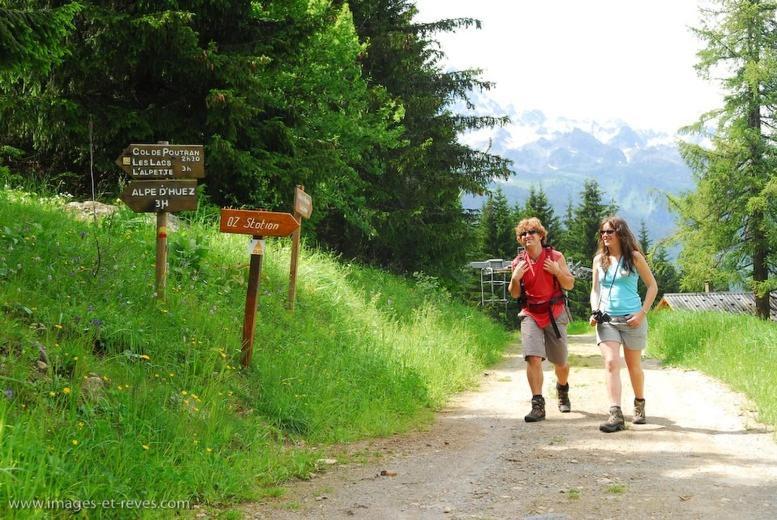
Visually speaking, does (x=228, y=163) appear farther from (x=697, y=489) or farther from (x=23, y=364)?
(x=697, y=489)

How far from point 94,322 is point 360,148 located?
11.5 m

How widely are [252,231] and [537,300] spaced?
10.4 feet

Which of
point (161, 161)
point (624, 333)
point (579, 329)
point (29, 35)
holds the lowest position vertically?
point (579, 329)

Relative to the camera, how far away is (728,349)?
10383 millimetres

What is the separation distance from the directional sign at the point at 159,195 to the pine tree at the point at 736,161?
22847mm

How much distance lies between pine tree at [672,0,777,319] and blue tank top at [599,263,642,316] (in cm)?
2048

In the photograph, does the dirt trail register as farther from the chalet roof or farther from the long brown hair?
the chalet roof

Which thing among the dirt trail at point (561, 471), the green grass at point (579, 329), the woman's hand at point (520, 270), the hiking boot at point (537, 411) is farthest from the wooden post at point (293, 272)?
the green grass at point (579, 329)

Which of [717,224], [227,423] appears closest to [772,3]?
[717,224]

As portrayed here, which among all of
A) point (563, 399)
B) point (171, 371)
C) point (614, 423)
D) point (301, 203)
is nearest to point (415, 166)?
point (301, 203)

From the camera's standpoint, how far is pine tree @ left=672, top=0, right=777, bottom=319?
24859 millimetres

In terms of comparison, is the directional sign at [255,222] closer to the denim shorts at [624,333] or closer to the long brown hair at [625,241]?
the long brown hair at [625,241]

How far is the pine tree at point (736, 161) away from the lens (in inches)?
979

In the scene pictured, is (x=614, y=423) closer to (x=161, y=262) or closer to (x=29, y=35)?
(x=161, y=262)
